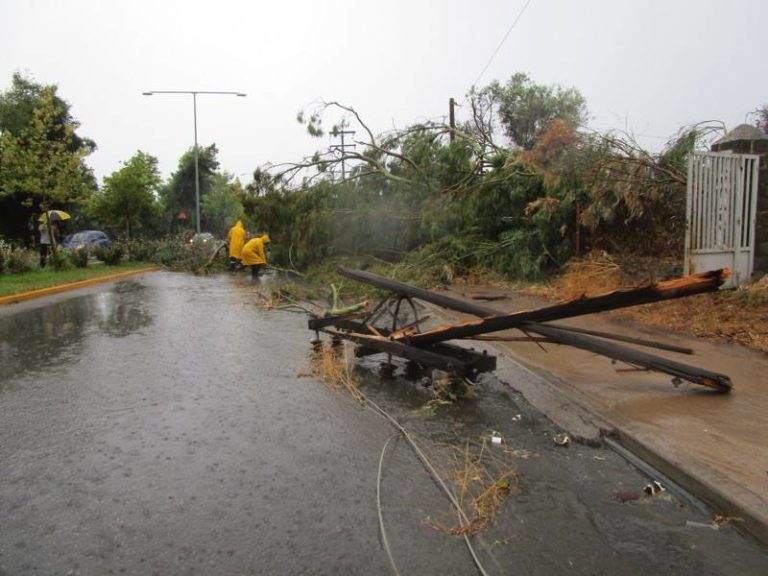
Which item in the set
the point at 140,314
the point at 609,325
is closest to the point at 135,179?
the point at 140,314

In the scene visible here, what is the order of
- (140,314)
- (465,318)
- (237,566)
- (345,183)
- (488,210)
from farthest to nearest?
(345,183) → (488,210) → (140,314) → (465,318) → (237,566)

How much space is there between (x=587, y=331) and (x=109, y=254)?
1985 cm

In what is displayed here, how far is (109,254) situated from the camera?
68.8ft

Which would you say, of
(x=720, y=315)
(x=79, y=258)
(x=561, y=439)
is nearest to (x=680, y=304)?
(x=720, y=315)

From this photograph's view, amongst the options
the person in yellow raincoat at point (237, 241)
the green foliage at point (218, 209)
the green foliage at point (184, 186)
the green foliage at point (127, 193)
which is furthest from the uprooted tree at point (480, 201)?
the green foliage at point (218, 209)

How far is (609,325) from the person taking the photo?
7477mm

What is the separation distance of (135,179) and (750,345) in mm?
24593

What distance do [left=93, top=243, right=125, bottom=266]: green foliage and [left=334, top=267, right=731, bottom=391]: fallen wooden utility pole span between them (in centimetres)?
1776

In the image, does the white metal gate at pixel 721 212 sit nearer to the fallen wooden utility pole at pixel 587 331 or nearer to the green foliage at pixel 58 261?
the fallen wooden utility pole at pixel 587 331

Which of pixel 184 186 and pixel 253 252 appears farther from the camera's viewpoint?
pixel 184 186

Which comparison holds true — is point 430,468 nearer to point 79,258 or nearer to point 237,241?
point 237,241

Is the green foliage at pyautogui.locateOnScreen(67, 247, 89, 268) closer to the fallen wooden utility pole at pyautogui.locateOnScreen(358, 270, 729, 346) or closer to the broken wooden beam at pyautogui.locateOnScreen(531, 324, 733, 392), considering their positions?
the fallen wooden utility pole at pyautogui.locateOnScreen(358, 270, 729, 346)

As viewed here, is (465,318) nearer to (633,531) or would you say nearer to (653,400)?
(653,400)

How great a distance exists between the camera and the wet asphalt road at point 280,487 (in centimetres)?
258
